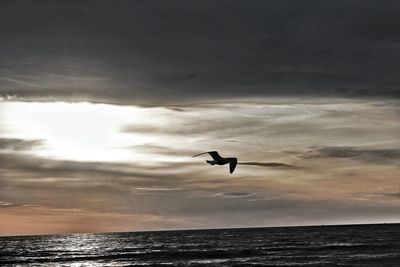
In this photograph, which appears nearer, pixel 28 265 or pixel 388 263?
pixel 388 263

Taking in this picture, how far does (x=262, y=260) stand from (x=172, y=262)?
1078cm

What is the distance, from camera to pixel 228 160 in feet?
118

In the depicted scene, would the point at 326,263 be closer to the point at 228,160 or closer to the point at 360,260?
the point at 360,260

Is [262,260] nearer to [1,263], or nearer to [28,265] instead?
[28,265]

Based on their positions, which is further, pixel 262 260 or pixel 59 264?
pixel 59 264

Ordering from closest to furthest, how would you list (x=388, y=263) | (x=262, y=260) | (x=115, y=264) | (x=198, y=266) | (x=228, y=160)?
(x=228, y=160)
(x=388, y=263)
(x=198, y=266)
(x=262, y=260)
(x=115, y=264)

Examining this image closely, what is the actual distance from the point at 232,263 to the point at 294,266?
1014 centimetres

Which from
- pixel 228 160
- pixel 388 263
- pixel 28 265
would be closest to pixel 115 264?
pixel 28 265

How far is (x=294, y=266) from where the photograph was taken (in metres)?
65.6

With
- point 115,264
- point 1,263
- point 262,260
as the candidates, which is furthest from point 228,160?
point 1,263

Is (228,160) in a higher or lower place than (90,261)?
higher

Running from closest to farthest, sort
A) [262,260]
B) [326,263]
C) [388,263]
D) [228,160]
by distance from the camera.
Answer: [228,160] < [388,263] < [326,263] < [262,260]

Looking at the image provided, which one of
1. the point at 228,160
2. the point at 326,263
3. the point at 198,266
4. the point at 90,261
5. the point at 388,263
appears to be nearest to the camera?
the point at 228,160

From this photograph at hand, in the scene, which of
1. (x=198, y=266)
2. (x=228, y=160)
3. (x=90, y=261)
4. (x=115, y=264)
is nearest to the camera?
(x=228, y=160)
